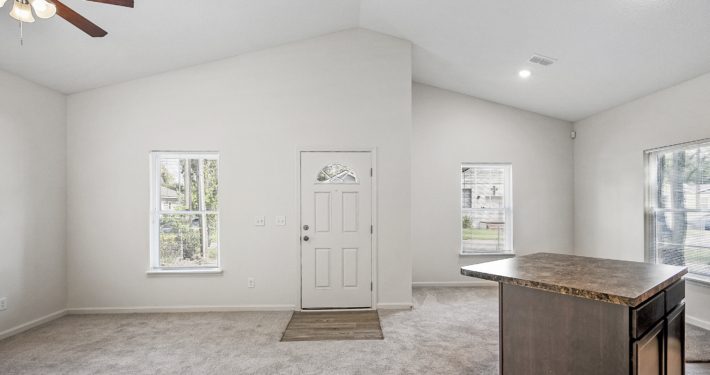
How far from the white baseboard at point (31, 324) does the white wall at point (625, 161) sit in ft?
23.2

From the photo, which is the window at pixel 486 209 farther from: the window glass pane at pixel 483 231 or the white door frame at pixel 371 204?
the white door frame at pixel 371 204

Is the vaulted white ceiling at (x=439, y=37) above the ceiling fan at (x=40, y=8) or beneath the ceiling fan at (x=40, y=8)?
above

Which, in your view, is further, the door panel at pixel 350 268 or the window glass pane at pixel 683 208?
the door panel at pixel 350 268

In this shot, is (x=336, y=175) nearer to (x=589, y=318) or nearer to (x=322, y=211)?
(x=322, y=211)

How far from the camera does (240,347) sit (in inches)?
122

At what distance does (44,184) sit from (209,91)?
2090 millimetres

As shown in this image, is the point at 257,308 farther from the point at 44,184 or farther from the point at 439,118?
the point at 439,118

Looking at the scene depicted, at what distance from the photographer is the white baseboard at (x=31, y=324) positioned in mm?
3350

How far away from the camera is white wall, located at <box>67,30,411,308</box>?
405 cm

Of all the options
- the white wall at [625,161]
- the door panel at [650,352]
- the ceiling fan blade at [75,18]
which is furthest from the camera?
the white wall at [625,161]

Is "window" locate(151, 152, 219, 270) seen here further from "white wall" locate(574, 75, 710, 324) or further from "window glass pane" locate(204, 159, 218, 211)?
"white wall" locate(574, 75, 710, 324)

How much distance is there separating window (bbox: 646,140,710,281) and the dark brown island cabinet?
225 centimetres

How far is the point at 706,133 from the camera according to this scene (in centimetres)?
337

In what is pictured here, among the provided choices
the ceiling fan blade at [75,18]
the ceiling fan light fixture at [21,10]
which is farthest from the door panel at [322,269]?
the ceiling fan light fixture at [21,10]
